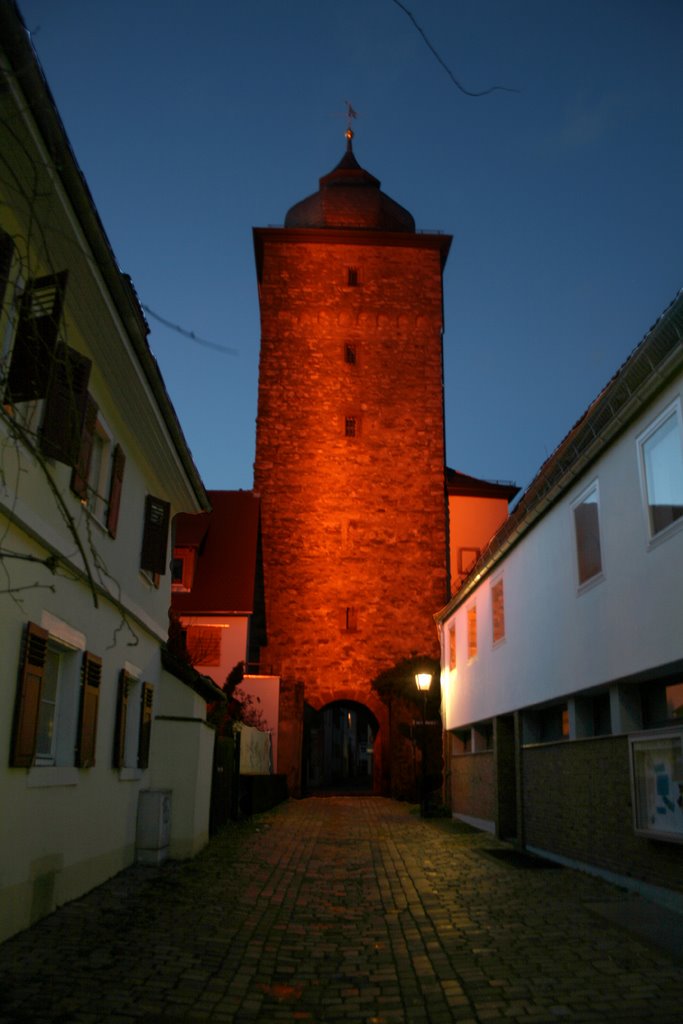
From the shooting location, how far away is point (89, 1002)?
17.4 feet

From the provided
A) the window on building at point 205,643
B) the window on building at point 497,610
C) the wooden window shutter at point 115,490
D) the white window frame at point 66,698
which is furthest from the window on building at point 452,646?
the white window frame at point 66,698

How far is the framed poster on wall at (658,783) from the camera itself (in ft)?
26.7

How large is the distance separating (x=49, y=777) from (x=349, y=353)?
92.9ft

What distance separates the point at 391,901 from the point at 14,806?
4.06m

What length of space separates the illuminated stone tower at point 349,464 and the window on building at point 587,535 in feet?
62.6

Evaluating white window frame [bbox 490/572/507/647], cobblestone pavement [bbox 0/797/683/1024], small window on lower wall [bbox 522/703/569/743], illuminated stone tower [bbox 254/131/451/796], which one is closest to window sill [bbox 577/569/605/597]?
small window on lower wall [bbox 522/703/569/743]

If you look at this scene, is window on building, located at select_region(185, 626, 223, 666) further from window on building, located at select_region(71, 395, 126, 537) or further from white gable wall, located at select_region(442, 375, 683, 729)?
window on building, located at select_region(71, 395, 126, 537)

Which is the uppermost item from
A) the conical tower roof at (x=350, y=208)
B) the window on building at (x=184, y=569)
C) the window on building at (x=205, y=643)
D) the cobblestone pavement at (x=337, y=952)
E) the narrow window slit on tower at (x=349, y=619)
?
the conical tower roof at (x=350, y=208)

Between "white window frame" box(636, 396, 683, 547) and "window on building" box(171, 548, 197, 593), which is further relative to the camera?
"window on building" box(171, 548, 197, 593)

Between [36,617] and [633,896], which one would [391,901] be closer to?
[633,896]

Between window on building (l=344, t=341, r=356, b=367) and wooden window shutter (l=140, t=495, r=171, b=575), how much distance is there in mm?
23105

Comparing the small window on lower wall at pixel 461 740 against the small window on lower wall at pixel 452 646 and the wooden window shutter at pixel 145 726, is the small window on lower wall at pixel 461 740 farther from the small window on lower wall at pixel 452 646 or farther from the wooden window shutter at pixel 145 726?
the wooden window shutter at pixel 145 726

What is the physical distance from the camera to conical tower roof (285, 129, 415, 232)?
37.7 metres

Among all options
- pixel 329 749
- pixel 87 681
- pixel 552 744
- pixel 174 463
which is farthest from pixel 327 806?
pixel 329 749
